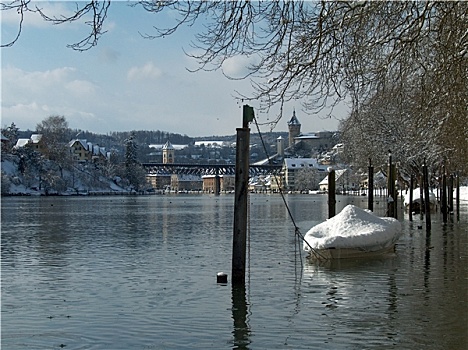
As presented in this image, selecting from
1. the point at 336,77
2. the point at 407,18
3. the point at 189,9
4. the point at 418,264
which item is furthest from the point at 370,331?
the point at 418,264

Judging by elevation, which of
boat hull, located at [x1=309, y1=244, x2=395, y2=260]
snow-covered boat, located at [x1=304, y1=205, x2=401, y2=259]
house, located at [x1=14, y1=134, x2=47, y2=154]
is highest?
house, located at [x1=14, y1=134, x2=47, y2=154]

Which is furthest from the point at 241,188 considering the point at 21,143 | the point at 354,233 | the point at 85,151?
the point at 85,151

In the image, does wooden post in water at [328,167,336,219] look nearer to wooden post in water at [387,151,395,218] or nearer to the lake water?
wooden post in water at [387,151,395,218]

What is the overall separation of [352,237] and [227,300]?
657cm

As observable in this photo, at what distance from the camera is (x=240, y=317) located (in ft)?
43.0

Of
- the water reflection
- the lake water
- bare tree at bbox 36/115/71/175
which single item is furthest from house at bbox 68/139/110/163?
the water reflection

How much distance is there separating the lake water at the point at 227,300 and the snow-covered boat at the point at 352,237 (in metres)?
0.48

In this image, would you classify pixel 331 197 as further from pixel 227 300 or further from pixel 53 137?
pixel 53 137

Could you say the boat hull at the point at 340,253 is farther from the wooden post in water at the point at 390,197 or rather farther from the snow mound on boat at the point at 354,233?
the wooden post in water at the point at 390,197

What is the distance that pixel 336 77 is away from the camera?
38.8ft

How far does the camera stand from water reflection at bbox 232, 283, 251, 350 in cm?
1135

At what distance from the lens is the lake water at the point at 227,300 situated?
1150 centimetres

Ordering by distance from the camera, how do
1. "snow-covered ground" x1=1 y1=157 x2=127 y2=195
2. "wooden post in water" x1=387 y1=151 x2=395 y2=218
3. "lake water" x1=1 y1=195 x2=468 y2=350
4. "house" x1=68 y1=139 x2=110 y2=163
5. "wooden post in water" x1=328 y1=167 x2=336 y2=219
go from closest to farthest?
1. "lake water" x1=1 y1=195 x2=468 y2=350
2. "wooden post in water" x1=328 y1=167 x2=336 y2=219
3. "wooden post in water" x1=387 y1=151 x2=395 y2=218
4. "snow-covered ground" x1=1 y1=157 x2=127 y2=195
5. "house" x1=68 y1=139 x2=110 y2=163

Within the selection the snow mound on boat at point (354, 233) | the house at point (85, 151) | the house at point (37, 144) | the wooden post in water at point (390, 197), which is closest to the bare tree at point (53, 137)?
the house at point (37, 144)
